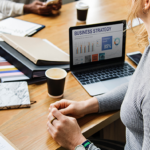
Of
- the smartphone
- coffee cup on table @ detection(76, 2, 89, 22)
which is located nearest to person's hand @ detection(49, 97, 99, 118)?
the smartphone

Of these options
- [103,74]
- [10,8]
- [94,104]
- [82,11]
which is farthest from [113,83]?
[10,8]

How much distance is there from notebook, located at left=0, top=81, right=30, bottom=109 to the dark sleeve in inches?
11.4

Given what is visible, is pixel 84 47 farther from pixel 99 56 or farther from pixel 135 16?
pixel 135 16

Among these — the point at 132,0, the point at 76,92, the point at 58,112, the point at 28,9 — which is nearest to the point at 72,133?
the point at 58,112

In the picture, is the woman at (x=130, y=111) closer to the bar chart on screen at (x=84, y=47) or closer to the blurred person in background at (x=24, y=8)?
the bar chart on screen at (x=84, y=47)

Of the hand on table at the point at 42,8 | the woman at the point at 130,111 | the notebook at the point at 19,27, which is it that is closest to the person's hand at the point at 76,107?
the woman at the point at 130,111

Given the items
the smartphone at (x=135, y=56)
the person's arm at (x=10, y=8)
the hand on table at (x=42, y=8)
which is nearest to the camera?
the smartphone at (x=135, y=56)

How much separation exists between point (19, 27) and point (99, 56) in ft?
2.17

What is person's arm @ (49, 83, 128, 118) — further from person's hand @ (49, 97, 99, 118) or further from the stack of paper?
the stack of paper

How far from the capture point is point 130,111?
2.08 feet

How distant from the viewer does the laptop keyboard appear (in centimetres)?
92

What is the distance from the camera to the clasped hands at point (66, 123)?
635mm

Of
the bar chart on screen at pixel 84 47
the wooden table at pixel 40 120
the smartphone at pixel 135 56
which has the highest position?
the bar chart on screen at pixel 84 47

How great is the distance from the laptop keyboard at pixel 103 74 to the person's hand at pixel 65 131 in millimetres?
263
